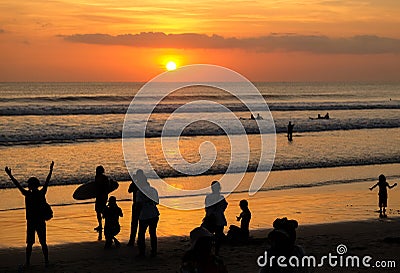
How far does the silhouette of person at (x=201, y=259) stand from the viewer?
5632 millimetres

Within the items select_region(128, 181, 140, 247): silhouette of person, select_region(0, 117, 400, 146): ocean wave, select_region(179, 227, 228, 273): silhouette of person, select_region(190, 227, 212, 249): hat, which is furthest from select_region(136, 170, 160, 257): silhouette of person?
select_region(0, 117, 400, 146): ocean wave

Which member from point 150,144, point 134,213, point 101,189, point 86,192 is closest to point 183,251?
point 134,213

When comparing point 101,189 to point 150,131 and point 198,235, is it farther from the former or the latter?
point 150,131

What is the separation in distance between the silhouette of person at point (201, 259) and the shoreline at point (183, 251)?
5.46 meters

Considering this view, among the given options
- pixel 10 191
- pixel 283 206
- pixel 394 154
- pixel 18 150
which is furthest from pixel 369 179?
pixel 18 150

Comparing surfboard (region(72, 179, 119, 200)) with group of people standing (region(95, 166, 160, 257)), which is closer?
group of people standing (region(95, 166, 160, 257))

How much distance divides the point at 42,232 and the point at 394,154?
82.1ft

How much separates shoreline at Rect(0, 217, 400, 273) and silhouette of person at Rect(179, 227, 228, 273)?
546cm

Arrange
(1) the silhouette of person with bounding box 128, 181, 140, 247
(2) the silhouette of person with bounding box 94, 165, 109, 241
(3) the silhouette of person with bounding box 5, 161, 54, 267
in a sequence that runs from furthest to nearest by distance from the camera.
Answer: (2) the silhouette of person with bounding box 94, 165, 109, 241 < (1) the silhouette of person with bounding box 128, 181, 140, 247 < (3) the silhouette of person with bounding box 5, 161, 54, 267

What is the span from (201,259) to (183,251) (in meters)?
7.06

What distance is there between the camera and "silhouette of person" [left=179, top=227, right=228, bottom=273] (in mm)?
5632

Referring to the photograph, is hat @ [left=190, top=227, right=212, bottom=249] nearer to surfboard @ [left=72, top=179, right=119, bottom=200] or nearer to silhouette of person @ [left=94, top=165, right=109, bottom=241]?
silhouette of person @ [left=94, top=165, right=109, bottom=241]

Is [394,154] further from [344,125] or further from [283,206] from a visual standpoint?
[344,125]

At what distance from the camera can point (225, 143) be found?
3841cm
